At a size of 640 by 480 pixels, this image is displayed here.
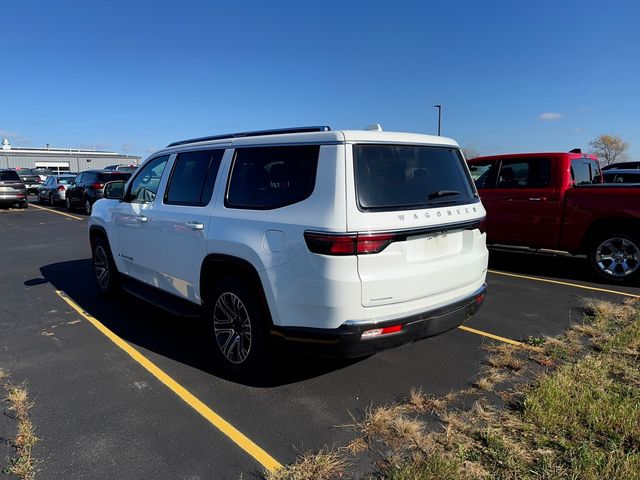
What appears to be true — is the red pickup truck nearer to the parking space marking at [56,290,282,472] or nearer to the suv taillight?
the suv taillight

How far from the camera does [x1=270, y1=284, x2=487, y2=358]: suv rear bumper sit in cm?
292

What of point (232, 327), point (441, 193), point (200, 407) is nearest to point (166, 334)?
point (232, 327)

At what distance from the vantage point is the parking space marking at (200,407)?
8.92 ft

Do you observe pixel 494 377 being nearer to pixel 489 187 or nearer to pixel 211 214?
pixel 211 214

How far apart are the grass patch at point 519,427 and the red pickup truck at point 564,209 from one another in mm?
3224

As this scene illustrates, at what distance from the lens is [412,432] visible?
114 inches

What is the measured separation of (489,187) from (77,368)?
673cm

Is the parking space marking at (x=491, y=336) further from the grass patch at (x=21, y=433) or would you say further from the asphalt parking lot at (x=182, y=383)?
the grass patch at (x=21, y=433)

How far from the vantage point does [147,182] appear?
16.3 feet

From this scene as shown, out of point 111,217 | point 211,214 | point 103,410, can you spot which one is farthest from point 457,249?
point 111,217

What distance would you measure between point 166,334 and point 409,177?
309cm

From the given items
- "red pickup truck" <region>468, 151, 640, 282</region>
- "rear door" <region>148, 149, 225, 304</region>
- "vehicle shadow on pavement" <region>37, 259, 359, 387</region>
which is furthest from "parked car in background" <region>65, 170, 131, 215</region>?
"red pickup truck" <region>468, 151, 640, 282</region>

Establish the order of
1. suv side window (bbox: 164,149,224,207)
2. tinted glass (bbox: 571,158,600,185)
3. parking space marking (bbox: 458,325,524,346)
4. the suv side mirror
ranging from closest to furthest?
suv side window (bbox: 164,149,224,207) < parking space marking (bbox: 458,325,524,346) < the suv side mirror < tinted glass (bbox: 571,158,600,185)

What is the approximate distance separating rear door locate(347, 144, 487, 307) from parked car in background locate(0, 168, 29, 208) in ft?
73.6
